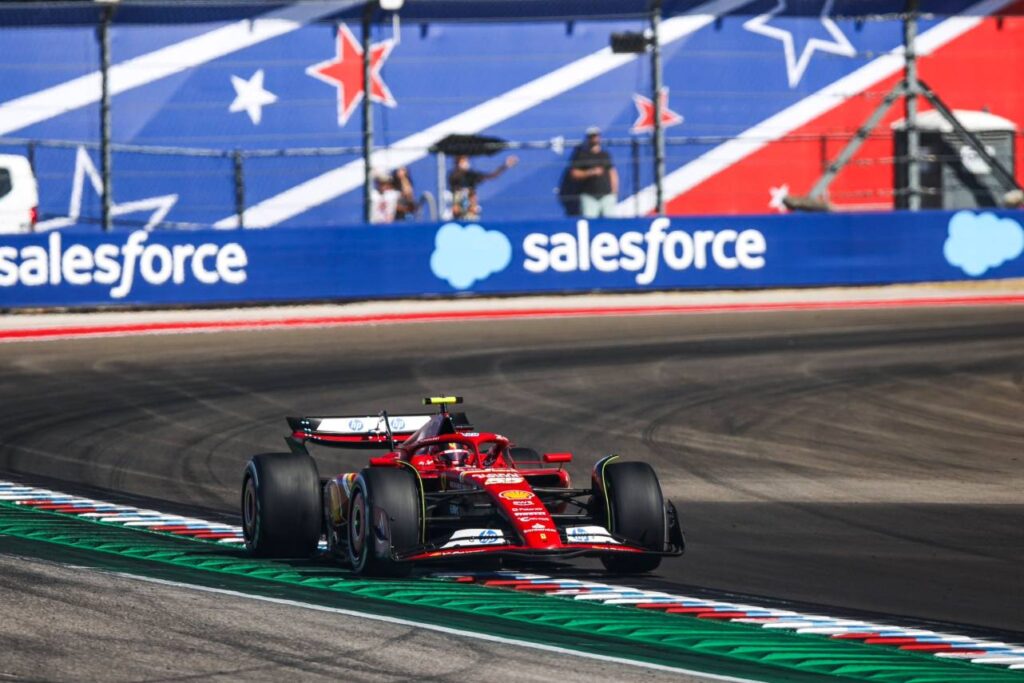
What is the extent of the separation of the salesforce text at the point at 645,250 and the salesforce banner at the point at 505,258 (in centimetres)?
1

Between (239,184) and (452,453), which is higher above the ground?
(239,184)

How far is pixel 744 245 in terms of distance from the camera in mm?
25422

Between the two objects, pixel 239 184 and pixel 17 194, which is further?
pixel 17 194

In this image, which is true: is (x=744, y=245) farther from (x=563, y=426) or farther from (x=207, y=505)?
(x=207, y=505)

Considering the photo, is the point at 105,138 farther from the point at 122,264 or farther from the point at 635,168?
the point at 635,168

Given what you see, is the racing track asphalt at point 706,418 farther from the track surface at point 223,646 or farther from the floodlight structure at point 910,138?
the floodlight structure at point 910,138

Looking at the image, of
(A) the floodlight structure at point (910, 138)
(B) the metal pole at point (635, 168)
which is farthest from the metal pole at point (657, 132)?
(A) the floodlight structure at point (910, 138)

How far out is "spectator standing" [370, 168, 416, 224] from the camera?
2623cm

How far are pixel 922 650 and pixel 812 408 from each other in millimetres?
8165

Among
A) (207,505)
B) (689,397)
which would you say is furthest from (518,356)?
(207,505)

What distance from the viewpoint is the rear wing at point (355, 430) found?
10438mm

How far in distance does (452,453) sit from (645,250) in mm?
15819

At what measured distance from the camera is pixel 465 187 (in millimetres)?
26578

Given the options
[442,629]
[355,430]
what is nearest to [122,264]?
[355,430]
